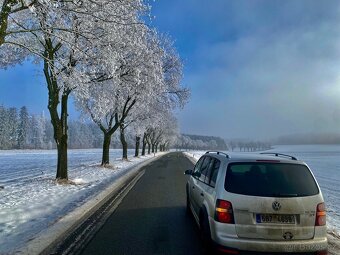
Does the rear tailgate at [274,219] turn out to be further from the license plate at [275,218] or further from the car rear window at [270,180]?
the car rear window at [270,180]

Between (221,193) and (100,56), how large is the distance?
7.68m

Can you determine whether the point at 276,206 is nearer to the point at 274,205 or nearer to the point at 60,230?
the point at 274,205

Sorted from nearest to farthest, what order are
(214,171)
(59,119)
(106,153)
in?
(214,171) < (59,119) < (106,153)

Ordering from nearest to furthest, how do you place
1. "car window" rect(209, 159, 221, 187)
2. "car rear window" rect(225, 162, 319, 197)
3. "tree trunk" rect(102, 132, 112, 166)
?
"car rear window" rect(225, 162, 319, 197) < "car window" rect(209, 159, 221, 187) < "tree trunk" rect(102, 132, 112, 166)

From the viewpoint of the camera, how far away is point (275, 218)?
4.79 metres

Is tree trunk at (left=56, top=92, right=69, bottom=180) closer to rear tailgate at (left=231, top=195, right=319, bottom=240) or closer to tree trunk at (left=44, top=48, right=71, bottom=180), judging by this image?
tree trunk at (left=44, top=48, right=71, bottom=180)

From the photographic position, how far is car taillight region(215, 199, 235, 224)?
4828mm

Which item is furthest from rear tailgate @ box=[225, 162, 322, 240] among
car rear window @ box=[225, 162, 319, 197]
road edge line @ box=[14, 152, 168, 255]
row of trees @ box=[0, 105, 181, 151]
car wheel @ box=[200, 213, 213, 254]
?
row of trees @ box=[0, 105, 181, 151]

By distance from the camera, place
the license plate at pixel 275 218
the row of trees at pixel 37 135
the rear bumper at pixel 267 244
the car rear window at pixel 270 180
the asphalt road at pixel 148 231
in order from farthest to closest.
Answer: the row of trees at pixel 37 135 → the asphalt road at pixel 148 231 → the car rear window at pixel 270 180 → the license plate at pixel 275 218 → the rear bumper at pixel 267 244

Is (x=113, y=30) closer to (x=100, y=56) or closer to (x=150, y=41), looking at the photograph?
(x=100, y=56)

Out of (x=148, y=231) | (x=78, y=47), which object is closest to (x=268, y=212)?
(x=148, y=231)

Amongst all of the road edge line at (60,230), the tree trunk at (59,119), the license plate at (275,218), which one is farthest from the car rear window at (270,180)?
the tree trunk at (59,119)

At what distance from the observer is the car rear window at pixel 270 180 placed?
4945 mm

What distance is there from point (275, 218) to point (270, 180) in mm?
584
